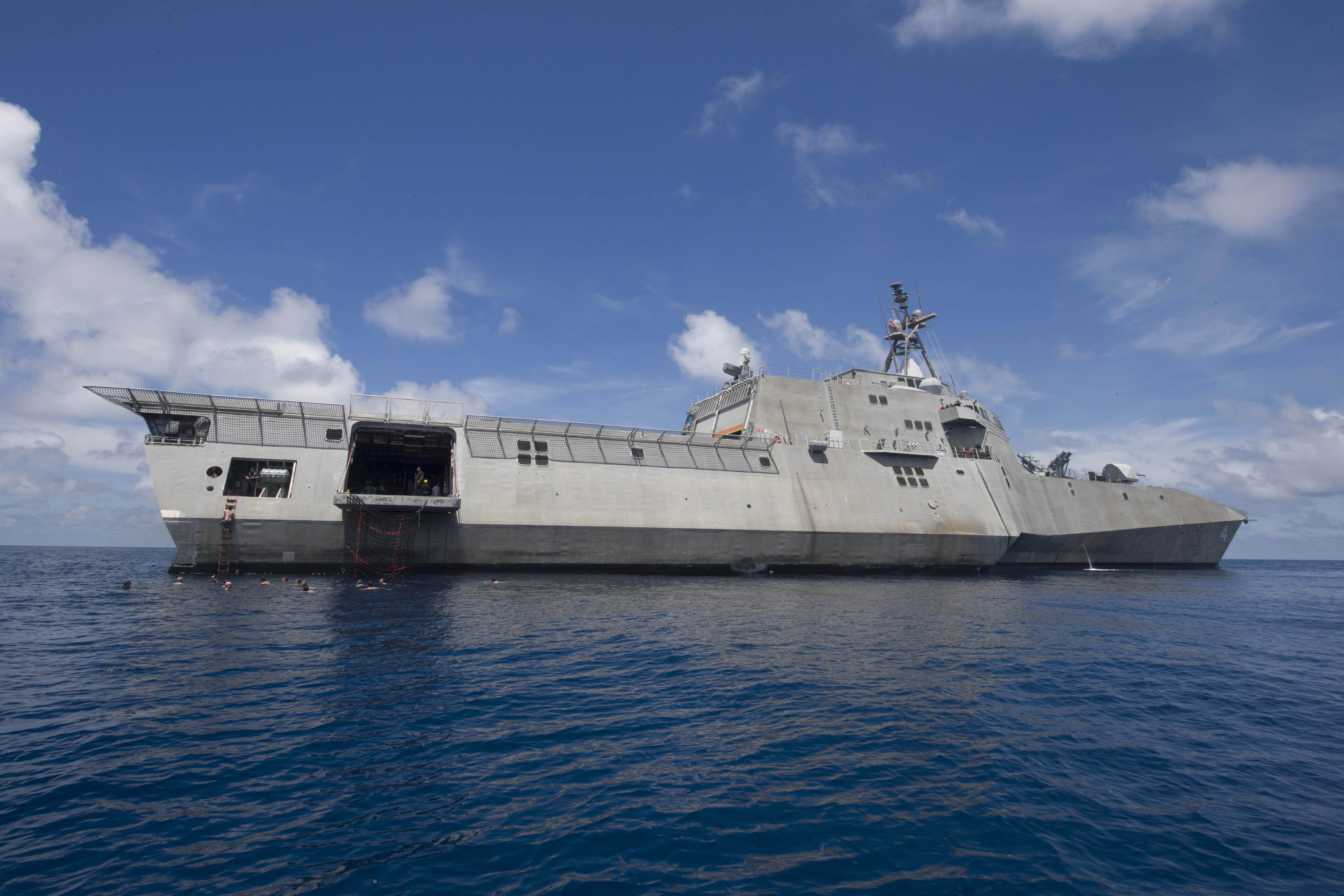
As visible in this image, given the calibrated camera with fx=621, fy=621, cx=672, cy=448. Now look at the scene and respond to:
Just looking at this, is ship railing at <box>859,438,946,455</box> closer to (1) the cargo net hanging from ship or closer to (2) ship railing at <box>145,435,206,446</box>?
(1) the cargo net hanging from ship

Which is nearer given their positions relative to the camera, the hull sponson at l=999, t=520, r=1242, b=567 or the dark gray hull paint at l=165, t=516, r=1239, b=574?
the dark gray hull paint at l=165, t=516, r=1239, b=574

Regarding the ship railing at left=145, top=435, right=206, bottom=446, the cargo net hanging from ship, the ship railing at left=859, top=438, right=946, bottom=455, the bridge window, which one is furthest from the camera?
the ship railing at left=859, top=438, right=946, bottom=455

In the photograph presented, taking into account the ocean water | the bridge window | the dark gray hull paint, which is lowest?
the ocean water

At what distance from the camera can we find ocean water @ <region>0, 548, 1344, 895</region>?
20.0ft

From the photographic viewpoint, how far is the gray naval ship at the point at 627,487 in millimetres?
26281

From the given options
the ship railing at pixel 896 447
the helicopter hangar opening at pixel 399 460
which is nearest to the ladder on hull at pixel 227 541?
the helicopter hangar opening at pixel 399 460

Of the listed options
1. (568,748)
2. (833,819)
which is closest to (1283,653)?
(833,819)

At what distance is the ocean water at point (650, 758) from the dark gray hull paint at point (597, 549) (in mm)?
7950

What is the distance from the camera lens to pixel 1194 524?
1909 inches

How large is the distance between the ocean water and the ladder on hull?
7616mm

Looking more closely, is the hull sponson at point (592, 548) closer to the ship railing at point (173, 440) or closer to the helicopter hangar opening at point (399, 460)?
the helicopter hangar opening at point (399, 460)

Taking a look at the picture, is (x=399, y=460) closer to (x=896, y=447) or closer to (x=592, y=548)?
(x=592, y=548)

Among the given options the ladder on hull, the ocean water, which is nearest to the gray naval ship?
the ladder on hull

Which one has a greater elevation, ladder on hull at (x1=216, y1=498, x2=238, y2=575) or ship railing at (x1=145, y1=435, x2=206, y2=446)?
ship railing at (x1=145, y1=435, x2=206, y2=446)
